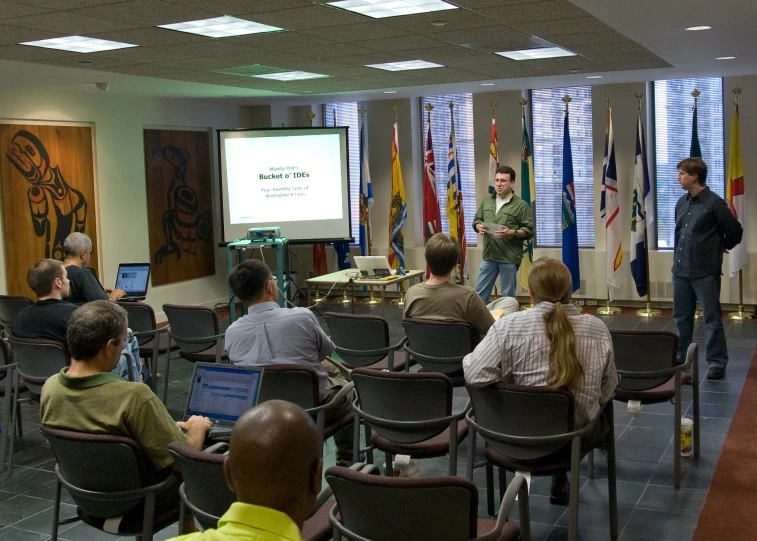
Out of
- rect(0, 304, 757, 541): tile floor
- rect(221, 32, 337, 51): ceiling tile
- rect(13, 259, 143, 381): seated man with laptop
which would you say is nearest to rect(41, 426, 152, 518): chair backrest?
rect(0, 304, 757, 541): tile floor

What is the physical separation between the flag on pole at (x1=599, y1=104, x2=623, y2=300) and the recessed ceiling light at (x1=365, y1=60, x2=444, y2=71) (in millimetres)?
2832

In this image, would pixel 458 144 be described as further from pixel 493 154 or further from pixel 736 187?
pixel 736 187

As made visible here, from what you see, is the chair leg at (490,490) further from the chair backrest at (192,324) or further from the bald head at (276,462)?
the bald head at (276,462)

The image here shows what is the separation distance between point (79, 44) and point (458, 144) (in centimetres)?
592

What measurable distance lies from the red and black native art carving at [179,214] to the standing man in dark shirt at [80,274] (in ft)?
13.4

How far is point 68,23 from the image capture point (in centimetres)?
493

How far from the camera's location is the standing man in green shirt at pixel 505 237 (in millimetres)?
7785

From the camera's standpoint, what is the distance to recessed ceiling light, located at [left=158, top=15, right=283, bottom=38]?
5184 mm

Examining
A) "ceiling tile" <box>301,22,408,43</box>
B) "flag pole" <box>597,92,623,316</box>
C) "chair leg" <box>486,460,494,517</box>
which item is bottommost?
"chair leg" <box>486,460,494,517</box>

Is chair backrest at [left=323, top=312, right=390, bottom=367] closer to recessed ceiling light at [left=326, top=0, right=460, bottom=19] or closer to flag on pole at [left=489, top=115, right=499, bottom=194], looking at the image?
recessed ceiling light at [left=326, top=0, right=460, bottom=19]

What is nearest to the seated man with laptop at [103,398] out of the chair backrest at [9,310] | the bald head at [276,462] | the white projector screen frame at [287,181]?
the bald head at [276,462]

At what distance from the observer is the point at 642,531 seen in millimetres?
3816

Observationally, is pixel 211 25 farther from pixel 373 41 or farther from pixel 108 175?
pixel 108 175

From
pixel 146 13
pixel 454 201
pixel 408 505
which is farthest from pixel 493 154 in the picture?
pixel 408 505
